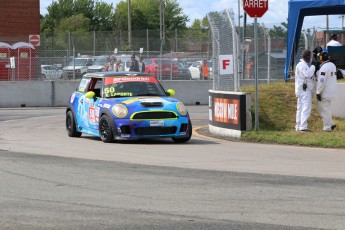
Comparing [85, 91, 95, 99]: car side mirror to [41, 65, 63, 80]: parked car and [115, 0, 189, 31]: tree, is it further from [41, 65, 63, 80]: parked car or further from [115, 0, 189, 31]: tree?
[115, 0, 189, 31]: tree

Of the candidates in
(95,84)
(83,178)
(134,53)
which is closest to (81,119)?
(95,84)

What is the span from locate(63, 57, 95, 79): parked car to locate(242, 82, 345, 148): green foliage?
587 inches

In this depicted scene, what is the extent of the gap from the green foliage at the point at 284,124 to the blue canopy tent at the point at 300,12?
1.60 m

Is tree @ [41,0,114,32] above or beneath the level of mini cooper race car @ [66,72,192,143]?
above

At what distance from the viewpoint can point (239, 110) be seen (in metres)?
17.5

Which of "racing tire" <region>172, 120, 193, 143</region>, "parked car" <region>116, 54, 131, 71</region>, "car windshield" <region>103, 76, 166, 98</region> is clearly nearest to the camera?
"racing tire" <region>172, 120, 193, 143</region>

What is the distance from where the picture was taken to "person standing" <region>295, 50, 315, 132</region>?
56.9 ft

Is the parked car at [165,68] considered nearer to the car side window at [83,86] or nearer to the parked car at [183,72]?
the parked car at [183,72]

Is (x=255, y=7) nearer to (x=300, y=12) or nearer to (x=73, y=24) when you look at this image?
(x=300, y=12)

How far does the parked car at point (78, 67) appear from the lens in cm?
3466

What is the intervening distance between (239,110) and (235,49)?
1525mm

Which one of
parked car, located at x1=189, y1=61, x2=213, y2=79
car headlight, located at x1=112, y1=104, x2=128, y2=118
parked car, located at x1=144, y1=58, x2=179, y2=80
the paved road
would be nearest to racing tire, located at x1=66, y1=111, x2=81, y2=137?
the paved road

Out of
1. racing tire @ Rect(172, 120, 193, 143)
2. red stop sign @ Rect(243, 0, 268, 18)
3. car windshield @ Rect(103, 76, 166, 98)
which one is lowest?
racing tire @ Rect(172, 120, 193, 143)

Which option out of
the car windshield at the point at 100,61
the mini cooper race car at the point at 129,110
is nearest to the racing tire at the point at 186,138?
the mini cooper race car at the point at 129,110
